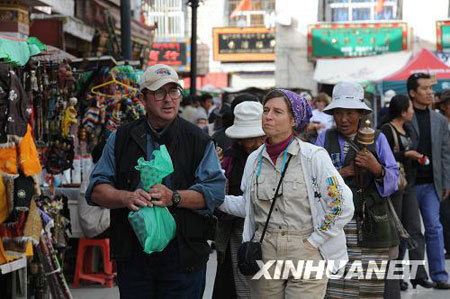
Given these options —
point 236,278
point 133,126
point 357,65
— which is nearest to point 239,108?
point 236,278

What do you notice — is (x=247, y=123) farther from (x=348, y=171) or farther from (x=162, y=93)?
(x=162, y=93)

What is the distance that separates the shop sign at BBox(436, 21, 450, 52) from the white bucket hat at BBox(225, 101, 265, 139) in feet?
74.3

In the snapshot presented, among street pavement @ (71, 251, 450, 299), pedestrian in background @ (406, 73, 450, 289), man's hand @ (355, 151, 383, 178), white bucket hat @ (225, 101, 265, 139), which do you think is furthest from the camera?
pedestrian in background @ (406, 73, 450, 289)

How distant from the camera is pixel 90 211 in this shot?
884 cm

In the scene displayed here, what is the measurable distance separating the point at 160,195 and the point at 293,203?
717mm

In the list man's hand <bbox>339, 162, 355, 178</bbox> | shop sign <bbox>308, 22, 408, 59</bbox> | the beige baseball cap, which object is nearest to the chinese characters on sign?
shop sign <bbox>308, 22, 408, 59</bbox>

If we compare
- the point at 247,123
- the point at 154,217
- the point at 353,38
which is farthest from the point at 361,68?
the point at 154,217

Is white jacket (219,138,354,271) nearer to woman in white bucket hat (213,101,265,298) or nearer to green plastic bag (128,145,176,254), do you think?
green plastic bag (128,145,176,254)

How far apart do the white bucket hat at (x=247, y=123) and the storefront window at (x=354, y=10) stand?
23428 mm

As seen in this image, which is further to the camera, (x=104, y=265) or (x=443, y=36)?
(x=443, y=36)

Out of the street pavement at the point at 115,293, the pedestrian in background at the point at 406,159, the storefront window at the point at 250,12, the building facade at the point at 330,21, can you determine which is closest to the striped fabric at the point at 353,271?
the pedestrian in background at the point at 406,159

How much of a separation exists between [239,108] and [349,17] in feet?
77.7

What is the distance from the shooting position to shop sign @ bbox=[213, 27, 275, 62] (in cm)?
3294

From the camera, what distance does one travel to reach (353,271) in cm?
597
